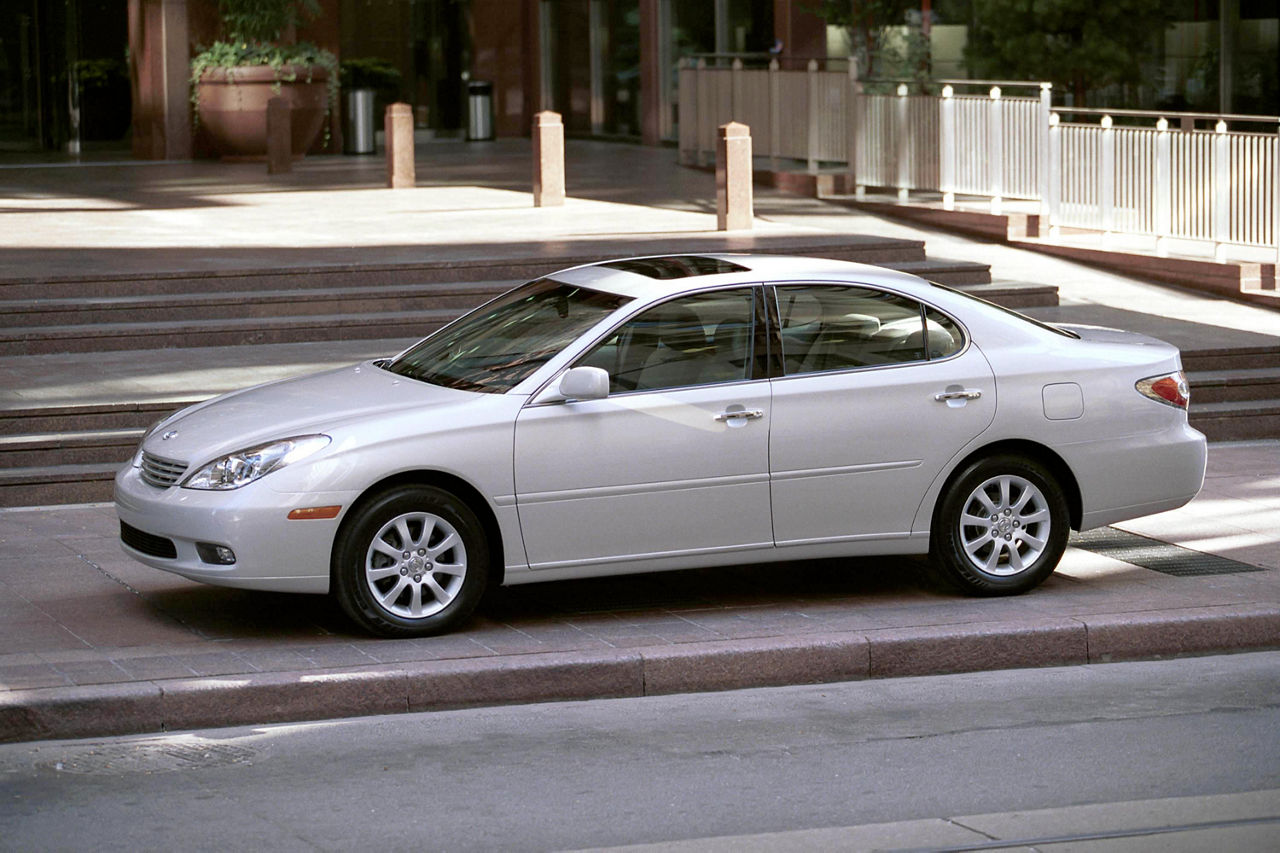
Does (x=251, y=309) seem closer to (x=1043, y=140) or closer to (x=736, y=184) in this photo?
(x=736, y=184)

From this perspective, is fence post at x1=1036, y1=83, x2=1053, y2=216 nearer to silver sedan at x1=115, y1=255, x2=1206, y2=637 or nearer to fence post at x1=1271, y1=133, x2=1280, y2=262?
fence post at x1=1271, y1=133, x2=1280, y2=262

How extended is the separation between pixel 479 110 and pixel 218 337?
71.1 feet

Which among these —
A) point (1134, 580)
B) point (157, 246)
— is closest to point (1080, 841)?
point (1134, 580)

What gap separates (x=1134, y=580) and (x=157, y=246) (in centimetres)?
1064

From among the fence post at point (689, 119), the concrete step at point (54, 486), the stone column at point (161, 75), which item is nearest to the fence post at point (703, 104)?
the fence post at point (689, 119)

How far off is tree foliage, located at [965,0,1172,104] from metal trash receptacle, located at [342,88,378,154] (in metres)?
12.0

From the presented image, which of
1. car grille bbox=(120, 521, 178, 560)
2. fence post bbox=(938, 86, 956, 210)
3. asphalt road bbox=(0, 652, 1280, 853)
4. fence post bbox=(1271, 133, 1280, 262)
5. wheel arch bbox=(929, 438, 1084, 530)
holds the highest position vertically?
fence post bbox=(938, 86, 956, 210)

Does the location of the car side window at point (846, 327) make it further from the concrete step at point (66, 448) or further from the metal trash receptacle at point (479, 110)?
the metal trash receptacle at point (479, 110)

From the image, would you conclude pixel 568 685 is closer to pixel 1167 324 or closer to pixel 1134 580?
pixel 1134 580

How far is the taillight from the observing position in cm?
881

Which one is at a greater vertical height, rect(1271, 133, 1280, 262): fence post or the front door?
rect(1271, 133, 1280, 262): fence post

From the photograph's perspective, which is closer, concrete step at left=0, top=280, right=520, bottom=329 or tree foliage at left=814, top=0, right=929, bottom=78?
concrete step at left=0, top=280, right=520, bottom=329

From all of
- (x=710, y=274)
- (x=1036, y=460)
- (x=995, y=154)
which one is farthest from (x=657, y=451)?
(x=995, y=154)

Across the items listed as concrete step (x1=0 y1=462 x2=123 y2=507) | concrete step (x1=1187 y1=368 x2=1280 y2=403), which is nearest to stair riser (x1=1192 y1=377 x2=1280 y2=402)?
concrete step (x1=1187 y1=368 x2=1280 y2=403)
